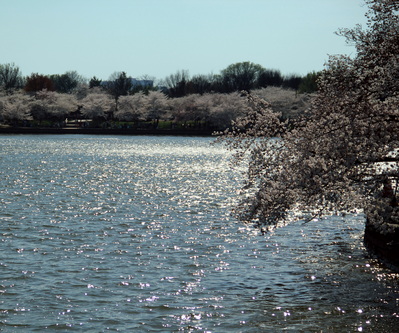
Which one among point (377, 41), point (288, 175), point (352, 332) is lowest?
point (352, 332)

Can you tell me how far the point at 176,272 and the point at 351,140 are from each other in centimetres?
652

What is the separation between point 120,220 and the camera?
29453 mm

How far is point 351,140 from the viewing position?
17.6m

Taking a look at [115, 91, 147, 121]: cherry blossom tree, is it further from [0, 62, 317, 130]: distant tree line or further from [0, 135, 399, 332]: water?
[0, 135, 399, 332]: water

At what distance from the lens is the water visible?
15.3 meters

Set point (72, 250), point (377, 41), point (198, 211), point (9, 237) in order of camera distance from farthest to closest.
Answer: point (198, 211) < point (9, 237) < point (72, 250) < point (377, 41)

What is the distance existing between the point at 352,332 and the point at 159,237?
11.7 m

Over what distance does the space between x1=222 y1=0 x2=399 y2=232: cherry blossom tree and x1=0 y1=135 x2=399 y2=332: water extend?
2.21m

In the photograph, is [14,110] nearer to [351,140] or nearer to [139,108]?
[139,108]

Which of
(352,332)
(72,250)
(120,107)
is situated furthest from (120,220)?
(120,107)

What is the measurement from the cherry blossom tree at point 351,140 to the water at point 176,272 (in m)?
2.21

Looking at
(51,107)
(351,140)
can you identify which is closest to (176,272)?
(351,140)

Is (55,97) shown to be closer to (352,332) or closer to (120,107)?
(120,107)

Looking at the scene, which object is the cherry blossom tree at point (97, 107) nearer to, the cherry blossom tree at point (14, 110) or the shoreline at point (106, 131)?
the shoreline at point (106, 131)
